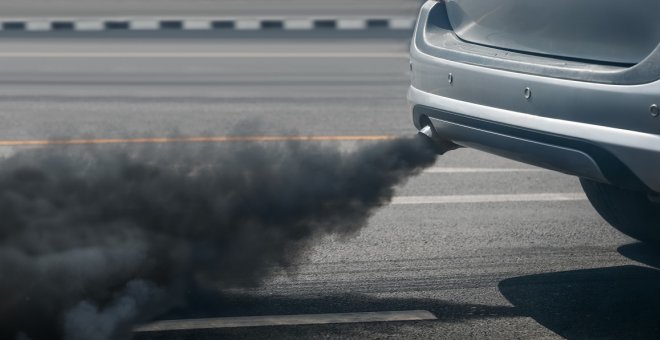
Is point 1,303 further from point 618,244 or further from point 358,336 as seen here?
point 618,244

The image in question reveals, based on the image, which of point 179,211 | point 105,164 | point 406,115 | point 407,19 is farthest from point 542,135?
point 407,19

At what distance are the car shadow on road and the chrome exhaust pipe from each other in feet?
2.24

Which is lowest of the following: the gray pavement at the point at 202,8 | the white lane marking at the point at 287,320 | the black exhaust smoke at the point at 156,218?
the gray pavement at the point at 202,8

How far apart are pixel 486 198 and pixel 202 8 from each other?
39.8ft

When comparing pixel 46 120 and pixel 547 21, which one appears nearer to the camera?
pixel 547 21

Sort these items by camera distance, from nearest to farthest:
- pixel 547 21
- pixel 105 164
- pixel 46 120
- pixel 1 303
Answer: pixel 1 303 → pixel 547 21 → pixel 105 164 → pixel 46 120

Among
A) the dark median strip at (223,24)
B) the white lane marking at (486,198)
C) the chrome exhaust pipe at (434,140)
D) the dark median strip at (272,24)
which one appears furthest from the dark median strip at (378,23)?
the chrome exhaust pipe at (434,140)

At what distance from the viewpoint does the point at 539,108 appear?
3.99m

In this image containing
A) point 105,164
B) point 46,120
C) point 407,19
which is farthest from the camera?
point 407,19

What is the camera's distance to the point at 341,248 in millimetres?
5332

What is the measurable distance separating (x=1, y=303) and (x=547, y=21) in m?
2.40

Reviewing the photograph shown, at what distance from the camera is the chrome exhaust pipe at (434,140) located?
4691mm

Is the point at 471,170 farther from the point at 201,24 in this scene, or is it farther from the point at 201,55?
the point at 201,24

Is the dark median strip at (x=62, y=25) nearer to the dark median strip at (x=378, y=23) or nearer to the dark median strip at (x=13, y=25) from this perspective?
the dark median strip at (x=13, y=25)
